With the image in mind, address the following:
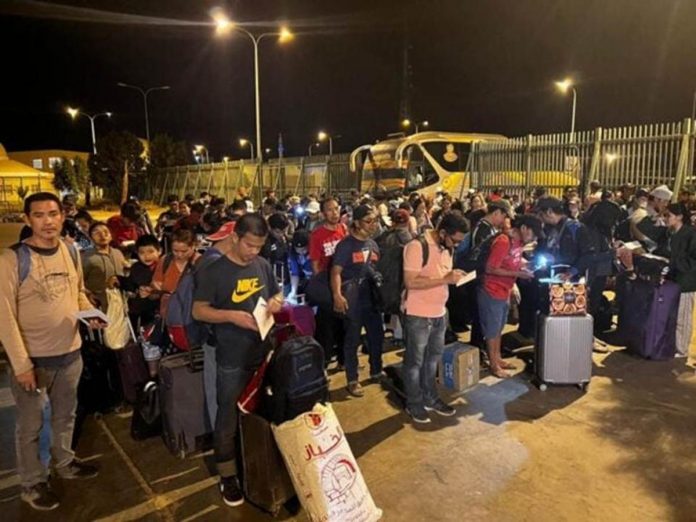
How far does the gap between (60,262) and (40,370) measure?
702 mm

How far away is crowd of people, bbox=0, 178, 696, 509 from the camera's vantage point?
139 inches

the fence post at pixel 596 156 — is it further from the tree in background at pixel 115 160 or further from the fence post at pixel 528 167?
the tree in background at pixel 115 160

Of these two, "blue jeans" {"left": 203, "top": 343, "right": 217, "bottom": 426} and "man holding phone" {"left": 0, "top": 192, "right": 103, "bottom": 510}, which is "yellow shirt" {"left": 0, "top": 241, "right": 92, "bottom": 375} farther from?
"blue jeans" {"left": 203, "top": 343, "right": 217, "bottom": 426}

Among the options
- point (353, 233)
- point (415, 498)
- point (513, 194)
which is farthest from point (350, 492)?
point (513, 194)

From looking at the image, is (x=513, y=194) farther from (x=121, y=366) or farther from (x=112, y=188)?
(x=112, y=188)

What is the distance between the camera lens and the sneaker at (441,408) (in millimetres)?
5025

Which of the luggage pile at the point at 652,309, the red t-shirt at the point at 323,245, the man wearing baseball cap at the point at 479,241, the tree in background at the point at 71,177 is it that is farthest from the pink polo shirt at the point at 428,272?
the tree in background at the point at 71,177

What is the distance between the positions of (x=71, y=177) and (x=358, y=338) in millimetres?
42782

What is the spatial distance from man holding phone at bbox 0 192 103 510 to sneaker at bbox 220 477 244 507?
3.60ft

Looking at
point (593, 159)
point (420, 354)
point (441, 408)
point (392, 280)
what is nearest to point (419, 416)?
point (441, 408)

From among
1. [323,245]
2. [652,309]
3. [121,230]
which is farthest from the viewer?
[121,230]

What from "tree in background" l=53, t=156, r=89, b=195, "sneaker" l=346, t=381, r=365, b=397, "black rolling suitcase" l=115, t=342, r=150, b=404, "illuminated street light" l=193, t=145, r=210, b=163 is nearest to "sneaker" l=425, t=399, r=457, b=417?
"sneaker" l=346, t=381, r=365, b=397

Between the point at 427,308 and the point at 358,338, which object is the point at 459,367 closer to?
the point at 358,338

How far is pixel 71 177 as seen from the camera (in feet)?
139
